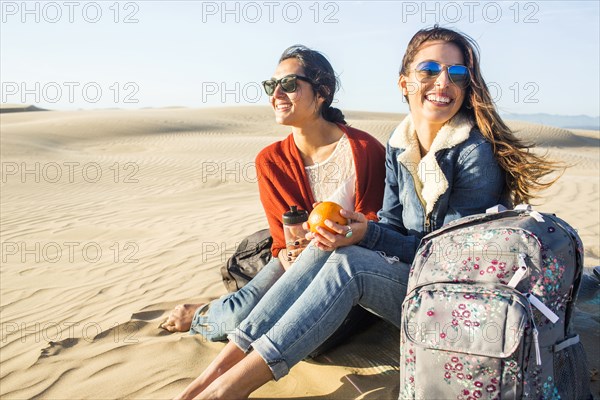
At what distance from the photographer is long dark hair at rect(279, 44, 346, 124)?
357 cm

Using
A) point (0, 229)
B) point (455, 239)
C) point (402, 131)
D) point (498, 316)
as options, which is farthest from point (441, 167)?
point (0, 229)

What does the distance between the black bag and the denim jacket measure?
105 cm

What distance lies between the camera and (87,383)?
9.82 feet

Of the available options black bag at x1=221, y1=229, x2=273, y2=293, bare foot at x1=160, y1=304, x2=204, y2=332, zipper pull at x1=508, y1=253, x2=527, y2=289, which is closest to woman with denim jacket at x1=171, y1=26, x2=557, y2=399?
zipper pull at x1=508, y1=253, x2=527, y2=289

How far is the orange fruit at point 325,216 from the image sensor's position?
2660 mm

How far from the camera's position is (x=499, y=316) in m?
2.03

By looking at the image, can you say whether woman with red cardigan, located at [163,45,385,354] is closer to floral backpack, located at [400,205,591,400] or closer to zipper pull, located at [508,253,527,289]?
floral backpack, located at [400,205,591,400]

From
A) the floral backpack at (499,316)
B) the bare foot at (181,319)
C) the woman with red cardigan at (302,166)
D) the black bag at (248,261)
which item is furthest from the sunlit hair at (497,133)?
the bare foot at (181,319)

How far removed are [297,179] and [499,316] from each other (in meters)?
1.81

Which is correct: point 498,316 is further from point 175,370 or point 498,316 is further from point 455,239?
point 175,370

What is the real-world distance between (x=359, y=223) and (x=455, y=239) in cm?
53

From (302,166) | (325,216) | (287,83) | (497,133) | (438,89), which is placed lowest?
(325,216)

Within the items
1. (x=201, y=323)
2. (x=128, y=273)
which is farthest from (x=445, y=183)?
(x=128, y=273)

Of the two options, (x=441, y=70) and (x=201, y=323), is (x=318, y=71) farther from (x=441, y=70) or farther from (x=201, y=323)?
(x=201, y=323)
